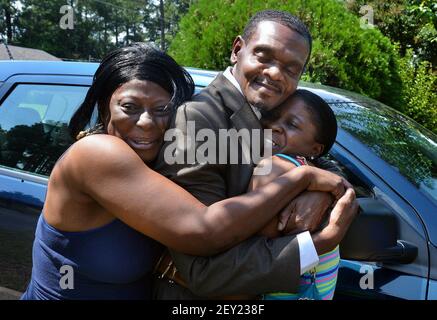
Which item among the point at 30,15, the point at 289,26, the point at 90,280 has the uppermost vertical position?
the point at 289,26

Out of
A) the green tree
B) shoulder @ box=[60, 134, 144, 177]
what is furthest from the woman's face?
the green tree

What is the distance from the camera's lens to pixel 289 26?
1.75m

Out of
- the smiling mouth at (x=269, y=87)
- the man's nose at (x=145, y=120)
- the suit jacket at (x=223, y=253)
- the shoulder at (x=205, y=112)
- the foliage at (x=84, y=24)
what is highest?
the smiling mouth at (x=269, y=87)

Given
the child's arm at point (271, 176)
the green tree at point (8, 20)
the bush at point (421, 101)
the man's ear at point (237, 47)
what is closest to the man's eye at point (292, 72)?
the man's ear at point (237, 47)

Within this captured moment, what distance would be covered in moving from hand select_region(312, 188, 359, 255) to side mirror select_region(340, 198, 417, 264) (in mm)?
130

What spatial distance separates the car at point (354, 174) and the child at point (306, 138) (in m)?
0.23

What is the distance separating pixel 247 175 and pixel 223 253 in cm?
28

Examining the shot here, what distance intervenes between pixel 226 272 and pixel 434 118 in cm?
691

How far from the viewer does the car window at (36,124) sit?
2.61 metres

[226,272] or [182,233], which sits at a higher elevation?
[182,233]

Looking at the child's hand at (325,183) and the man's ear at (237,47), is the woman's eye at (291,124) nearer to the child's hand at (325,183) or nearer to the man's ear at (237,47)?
the child's hand at (325,183)

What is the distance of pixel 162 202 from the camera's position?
1.40m
